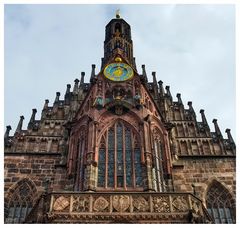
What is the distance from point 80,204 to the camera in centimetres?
1453

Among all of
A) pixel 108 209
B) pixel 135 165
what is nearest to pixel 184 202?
pixel 108 209

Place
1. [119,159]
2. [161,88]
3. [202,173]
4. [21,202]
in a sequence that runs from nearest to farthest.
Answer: [119,159]
[21,202]
[202,173]
[161,88]

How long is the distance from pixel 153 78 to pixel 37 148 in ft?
33.6

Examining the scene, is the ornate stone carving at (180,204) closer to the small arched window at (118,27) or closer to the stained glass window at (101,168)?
the stained glass window at (101,168)

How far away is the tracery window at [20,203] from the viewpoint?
1850 centimetres

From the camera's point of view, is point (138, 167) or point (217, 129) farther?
point (217, 129)

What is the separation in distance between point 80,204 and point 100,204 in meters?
0.80

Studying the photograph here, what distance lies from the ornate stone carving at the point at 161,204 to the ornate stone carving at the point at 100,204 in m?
1.92

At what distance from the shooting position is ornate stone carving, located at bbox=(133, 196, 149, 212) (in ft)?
47.0

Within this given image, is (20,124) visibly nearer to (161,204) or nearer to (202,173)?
(202,173)

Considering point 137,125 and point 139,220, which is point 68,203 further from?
point 137,125

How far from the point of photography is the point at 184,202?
14.7 metres

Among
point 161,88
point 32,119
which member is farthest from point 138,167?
point 161,88

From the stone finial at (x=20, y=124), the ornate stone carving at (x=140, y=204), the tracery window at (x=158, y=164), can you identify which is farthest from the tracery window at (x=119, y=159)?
the stone finial at (x=20, y=124)
